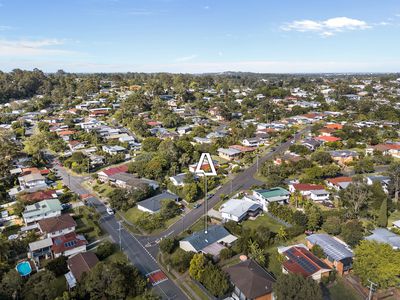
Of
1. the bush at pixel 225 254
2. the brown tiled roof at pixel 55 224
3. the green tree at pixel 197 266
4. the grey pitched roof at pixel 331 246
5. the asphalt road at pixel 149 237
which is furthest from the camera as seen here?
the brown tiled roof at pixel 55 224

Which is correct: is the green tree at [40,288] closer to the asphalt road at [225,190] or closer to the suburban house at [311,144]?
the asphalt road at [225,190]

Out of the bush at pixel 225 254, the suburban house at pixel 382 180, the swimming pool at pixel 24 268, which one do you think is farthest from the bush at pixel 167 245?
the suburban house at pixel 382 180

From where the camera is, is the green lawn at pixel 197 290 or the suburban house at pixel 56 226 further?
the suburban house at pixel 56 226

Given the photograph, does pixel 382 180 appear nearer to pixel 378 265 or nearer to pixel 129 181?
pixel 378 265

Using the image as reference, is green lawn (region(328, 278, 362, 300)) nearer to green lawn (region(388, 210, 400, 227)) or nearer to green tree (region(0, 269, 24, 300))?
green lawn (region(388, 210, 400, 227))

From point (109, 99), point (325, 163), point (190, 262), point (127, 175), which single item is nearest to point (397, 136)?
point (325, 163)

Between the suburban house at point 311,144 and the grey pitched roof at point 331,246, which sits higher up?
the suburban house at point 311,144

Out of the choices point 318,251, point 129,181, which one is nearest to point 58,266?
point 129,181

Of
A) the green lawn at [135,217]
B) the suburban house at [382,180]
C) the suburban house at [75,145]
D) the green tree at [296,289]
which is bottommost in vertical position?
the green lawn at [135,217]
